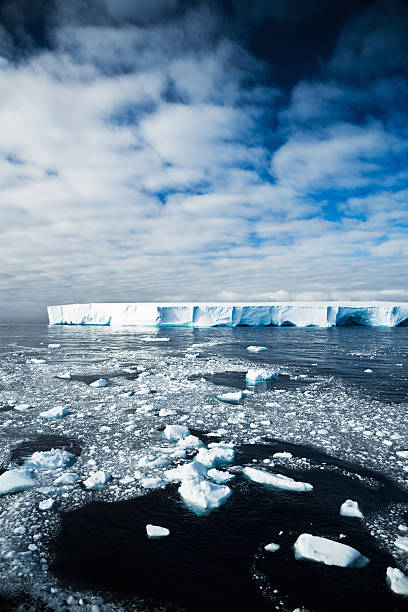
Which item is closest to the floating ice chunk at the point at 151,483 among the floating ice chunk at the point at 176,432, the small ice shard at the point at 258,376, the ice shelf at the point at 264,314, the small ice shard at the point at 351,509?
the floating ice chunk at the point at 176,432

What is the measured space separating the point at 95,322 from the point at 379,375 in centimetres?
3065

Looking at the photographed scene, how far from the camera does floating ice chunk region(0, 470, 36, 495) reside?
124 inches

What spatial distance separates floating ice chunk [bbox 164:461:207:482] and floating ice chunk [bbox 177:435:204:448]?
0.59 meters

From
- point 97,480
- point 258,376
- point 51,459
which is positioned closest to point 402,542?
point 97,480

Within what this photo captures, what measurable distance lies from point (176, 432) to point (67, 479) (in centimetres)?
154

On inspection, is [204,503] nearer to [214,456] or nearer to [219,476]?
[219,476]

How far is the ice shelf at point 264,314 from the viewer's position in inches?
1136

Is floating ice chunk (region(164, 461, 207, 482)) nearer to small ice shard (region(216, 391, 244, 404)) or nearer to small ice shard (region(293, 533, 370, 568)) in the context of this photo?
small ice shard (region(293, 533, 370, 568))

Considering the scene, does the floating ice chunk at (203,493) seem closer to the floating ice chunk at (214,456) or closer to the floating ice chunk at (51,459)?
the floating ice chunk at (214,456)

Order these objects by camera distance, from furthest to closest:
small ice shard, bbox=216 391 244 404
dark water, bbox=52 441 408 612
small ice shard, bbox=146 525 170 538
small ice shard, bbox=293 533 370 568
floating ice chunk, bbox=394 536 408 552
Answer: small ice shard, bbox=216 391 244 404, small ice shard, bbox=146 525 170 538, floating ice chunk, bbox=394 536 408 552, small ice shard, bbox=293 533 370 568, dark water, bbox=52 441 408 612

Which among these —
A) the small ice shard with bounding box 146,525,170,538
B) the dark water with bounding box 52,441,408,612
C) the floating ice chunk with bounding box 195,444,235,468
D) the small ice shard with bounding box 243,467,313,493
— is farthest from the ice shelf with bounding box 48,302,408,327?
the small ice shard with bounding box 146,525,170,538

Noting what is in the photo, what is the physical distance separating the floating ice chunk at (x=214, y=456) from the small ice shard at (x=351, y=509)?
1290 mm

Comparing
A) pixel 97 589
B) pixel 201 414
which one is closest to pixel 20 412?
pixel 201 414

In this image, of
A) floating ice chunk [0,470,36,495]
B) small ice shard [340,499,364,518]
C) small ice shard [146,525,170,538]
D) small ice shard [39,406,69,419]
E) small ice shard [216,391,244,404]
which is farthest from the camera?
small ice shard [216,391,244,404]
